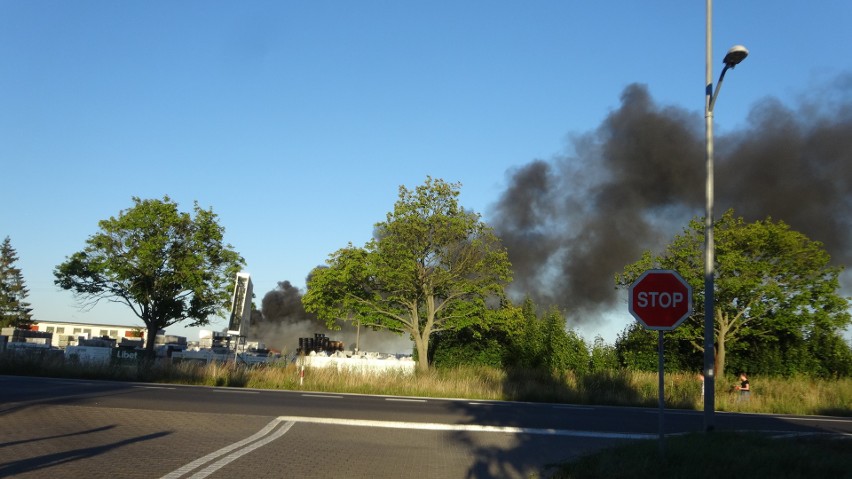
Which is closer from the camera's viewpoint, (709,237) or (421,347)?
(709,237)

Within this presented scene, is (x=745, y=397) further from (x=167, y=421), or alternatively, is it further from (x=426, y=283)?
(x=167, y=421)

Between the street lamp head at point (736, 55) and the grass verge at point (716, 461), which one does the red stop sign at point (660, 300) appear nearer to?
the grass verge at point (716, 461)

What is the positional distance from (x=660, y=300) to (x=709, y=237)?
508cm

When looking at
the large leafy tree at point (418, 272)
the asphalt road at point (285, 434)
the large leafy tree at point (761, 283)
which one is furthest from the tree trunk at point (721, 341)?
the asphalt road at point (285, 434)

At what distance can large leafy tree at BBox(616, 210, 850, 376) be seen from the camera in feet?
105

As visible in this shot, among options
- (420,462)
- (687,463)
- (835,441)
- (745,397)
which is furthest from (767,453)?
(745,397)

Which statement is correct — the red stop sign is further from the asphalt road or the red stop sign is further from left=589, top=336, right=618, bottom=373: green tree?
left=589, top=336, right=618, bottom=373: green tree

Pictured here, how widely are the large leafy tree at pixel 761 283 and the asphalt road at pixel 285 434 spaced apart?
15.1 metres

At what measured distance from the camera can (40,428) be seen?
10820 millimetres

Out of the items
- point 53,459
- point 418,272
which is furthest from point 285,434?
point 418,272

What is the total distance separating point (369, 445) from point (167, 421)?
151 inches

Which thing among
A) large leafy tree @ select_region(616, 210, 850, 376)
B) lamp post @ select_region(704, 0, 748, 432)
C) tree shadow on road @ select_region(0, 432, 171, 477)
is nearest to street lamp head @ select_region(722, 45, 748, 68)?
lamp post @ select_region(704, 0, 748, 432)

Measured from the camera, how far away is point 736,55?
12.2 m

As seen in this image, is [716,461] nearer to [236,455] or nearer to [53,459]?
[236,455]
